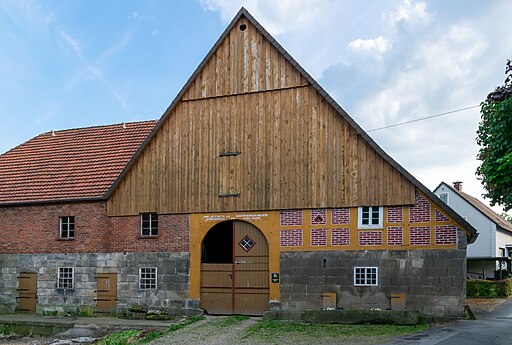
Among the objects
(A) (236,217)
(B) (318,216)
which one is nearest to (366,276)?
(B) (318,216)

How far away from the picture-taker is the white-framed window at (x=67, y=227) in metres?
21.8

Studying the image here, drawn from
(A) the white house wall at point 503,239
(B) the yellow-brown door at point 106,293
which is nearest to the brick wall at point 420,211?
(B) the yellow-brown door at point 106,293

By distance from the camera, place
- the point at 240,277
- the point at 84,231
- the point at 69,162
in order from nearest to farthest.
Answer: the point at 240,277, the point at 84,231, the point at 69,162

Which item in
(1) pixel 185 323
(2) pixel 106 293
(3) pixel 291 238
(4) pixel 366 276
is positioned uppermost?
(3) pixel 291 238

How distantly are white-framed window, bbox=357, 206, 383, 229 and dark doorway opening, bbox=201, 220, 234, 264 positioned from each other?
4.72 meters

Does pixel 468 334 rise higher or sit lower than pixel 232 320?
higher

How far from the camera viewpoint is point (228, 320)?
1842 centimetres

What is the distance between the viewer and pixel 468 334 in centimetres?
1477

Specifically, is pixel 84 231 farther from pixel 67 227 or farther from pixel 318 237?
pixel 318 237

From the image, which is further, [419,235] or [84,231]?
[84,231]

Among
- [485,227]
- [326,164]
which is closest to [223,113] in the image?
[326,164]

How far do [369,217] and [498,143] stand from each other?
524 cm

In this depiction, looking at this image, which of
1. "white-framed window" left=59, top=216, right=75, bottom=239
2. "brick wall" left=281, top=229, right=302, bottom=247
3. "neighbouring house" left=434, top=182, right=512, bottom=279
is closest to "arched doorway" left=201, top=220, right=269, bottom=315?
"brick wall" left=281, top=229, right=302, bottom=247

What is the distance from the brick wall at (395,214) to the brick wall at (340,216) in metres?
1.28
